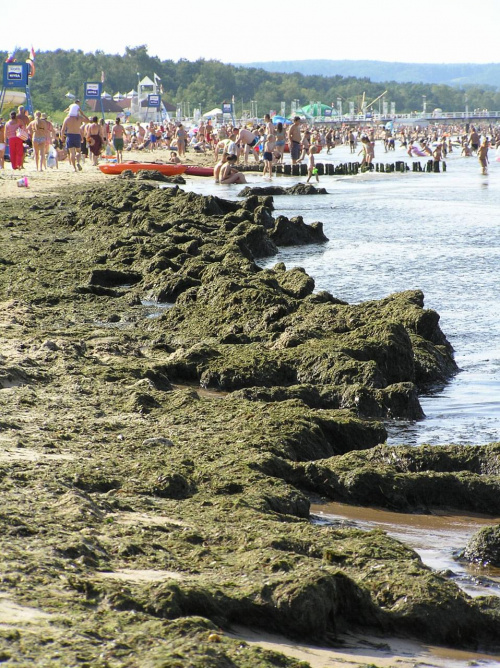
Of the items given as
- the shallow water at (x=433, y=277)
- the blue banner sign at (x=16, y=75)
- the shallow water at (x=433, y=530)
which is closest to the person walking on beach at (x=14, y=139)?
the shallow water at (x=433, y=277)

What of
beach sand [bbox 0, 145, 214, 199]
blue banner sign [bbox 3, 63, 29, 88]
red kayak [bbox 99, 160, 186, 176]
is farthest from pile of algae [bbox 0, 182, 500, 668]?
blue banner sign [bbox 3, 63, 29, 88]

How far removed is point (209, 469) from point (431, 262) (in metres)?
10.9

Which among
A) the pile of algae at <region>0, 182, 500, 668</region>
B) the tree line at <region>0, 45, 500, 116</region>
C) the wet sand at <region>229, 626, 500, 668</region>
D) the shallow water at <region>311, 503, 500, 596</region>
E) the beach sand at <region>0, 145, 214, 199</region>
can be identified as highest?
the tree line at <region>0, 45, 500, 116</region>

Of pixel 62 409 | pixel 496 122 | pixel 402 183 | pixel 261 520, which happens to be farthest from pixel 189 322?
pixel 496 122

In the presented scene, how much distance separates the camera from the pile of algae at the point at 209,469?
320 cm

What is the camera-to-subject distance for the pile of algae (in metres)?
3.20

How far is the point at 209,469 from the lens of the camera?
5.01m

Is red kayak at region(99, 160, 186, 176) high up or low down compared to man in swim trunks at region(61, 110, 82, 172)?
down

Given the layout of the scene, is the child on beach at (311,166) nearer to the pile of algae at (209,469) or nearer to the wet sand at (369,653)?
the pile of algae at (209,469)

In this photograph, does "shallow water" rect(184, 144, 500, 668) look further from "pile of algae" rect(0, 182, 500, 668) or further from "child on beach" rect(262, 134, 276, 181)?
"child on beach" rect(262, 134, 276, 181)

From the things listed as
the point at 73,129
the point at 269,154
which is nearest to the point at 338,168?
the point at 269,154

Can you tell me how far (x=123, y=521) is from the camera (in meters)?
4.15

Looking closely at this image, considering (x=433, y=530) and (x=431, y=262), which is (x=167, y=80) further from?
(x=433, y=530)

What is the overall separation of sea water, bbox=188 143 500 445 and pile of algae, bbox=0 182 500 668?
46 cm
